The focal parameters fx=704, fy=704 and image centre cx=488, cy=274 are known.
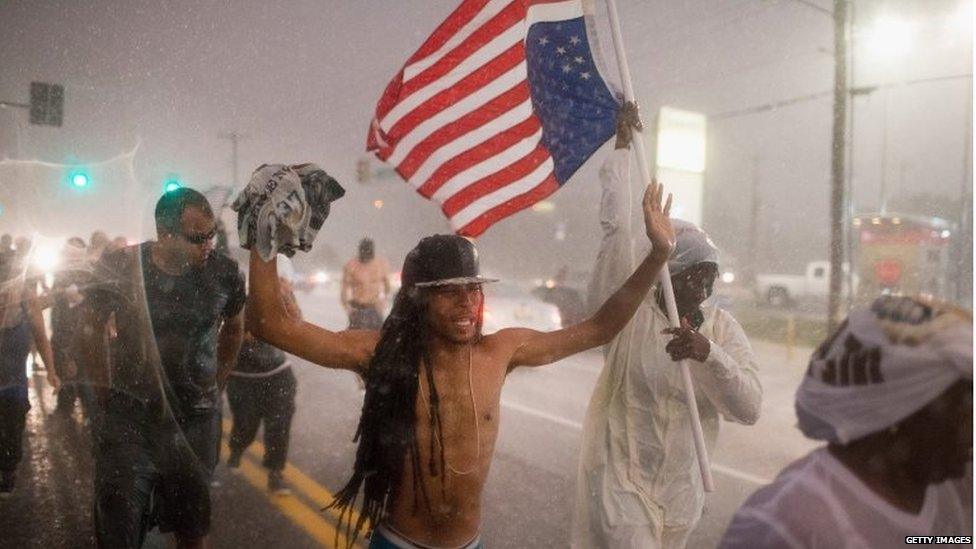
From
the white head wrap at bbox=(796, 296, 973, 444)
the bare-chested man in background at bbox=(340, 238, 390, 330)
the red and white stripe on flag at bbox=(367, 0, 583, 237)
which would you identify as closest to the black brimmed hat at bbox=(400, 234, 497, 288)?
the red and white stripe on flag at bbox=(367, 0, 583, 237)

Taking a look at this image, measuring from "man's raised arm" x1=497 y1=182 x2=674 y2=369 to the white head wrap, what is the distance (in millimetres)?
1116

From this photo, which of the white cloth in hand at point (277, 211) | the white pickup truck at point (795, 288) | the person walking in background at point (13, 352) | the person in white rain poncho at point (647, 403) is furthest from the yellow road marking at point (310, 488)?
the white pickup truck at point (795, 288)

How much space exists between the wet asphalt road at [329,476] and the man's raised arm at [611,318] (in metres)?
2.11

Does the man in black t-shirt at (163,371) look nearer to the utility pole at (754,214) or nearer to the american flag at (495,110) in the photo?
the american flag at (495,110)

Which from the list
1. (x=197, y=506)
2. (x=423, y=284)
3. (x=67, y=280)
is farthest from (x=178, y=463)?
(x=67, y=280)

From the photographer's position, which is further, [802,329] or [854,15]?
[802,329]

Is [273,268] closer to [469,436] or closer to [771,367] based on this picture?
[469,436]

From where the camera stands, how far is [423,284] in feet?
7.25

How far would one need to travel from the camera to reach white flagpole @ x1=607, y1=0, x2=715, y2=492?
2.49 meters

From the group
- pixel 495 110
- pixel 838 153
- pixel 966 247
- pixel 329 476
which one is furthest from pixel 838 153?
pixel 495 110

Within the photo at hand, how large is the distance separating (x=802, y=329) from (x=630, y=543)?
22.1 m

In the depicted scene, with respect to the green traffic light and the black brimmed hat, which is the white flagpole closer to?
the black brimmed hat

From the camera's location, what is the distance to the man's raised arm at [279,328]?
2160mm

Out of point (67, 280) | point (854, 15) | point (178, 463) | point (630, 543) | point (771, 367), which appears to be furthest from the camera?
point (771, 367)
